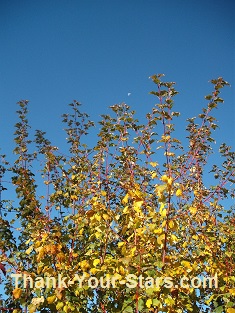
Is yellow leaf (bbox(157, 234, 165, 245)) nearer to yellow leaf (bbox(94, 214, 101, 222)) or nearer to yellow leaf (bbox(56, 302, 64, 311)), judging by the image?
yellow leaf (bbox(94, 214, 101, 222))

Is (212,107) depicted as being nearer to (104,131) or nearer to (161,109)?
(161,109)

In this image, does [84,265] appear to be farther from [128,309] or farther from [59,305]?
[128,309]

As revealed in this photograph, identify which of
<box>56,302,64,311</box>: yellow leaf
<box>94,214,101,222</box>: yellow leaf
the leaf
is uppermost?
<box>94,214,101,222</box>: yellow leaf

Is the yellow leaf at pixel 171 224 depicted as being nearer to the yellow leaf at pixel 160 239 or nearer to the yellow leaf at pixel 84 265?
the yellow leaf at pixel 160 239

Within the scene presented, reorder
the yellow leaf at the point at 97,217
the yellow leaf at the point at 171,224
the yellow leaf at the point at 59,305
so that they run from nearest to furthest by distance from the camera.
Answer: the yellow leaf at the point at 171,224
the yellow leaf at the point at 59,305
the yellow leaf at the point at 97,217

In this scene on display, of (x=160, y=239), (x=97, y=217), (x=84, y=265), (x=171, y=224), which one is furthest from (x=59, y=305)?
(x=171, y=224)

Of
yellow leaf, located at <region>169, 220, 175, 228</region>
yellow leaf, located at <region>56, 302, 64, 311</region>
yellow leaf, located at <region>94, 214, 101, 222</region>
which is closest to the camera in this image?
yellow leaf, located at <region>169, 220, 175, 228</region>

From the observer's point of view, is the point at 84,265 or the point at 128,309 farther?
the point at 84,265

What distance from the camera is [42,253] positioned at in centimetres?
275

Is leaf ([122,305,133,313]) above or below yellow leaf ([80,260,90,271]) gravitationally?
below

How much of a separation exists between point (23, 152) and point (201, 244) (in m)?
2.74

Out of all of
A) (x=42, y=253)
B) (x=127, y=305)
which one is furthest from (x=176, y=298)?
(x=42, y=253)

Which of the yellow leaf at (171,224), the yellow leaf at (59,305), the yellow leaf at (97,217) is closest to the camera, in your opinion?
the yellow leaf at (171,224)

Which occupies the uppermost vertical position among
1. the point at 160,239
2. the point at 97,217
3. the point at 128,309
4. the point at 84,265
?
the point at 97,217
